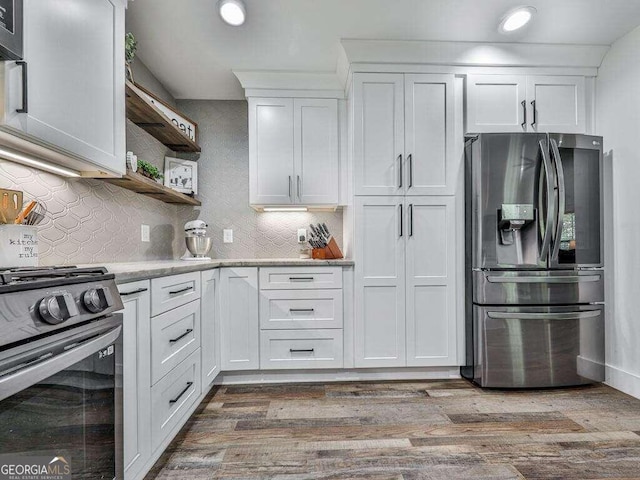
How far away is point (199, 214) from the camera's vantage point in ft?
10.5

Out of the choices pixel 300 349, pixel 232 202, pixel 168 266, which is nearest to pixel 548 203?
pixel 300 349

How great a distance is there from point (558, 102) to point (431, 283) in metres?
1.66

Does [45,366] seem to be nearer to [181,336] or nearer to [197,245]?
[181,336]

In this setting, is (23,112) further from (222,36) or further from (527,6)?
(527,6)

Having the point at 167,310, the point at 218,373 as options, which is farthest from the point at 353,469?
the point at 218,373

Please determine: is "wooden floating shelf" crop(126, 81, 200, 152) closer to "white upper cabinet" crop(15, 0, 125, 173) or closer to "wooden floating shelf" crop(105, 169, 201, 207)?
"white upper cabinet" crop(15, 0, 125, 173)

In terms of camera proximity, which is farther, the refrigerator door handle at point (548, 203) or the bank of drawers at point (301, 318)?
the bank of drawers at point (301, 318)

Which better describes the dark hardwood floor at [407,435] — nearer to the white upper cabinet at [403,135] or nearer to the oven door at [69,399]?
the oven door at [69,399]

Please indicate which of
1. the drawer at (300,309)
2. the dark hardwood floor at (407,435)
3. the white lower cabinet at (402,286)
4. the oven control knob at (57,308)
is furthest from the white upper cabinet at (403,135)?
the oven control knob at (57,308)

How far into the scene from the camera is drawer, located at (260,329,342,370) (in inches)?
98.4

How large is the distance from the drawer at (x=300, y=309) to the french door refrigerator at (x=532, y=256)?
1.01 metres

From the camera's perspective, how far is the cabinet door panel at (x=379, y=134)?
252 centimetres

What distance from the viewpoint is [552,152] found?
231 centimetres

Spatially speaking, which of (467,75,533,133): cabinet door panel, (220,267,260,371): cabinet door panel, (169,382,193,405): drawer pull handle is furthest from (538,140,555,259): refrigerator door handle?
(169,382,193,405): drawer pull handle
